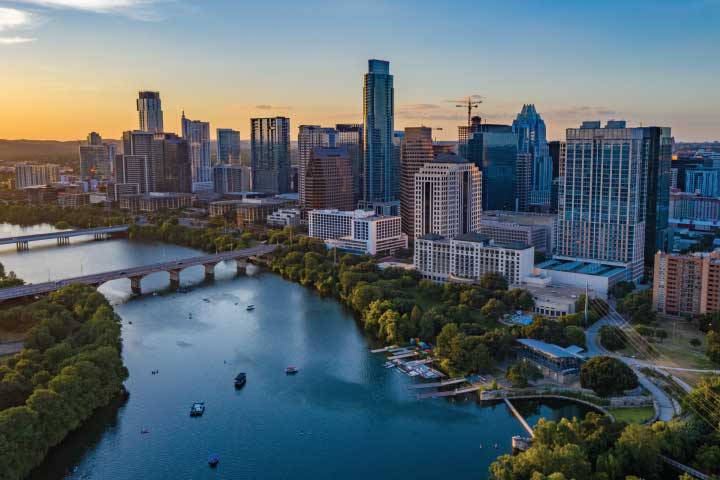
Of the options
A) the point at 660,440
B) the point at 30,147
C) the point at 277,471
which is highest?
the point at 30,147

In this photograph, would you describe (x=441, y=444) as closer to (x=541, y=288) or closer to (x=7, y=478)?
(x=7, y=478)

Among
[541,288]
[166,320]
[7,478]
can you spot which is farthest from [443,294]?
[7,478]

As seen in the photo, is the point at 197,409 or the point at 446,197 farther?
the point at 446,197

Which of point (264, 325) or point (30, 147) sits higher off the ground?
point (30, 147)

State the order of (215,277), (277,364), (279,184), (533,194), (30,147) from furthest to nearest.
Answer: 1. (30,147)
2. (279,184)
3. (533,194)
4. (215,277)
5. (277,364)

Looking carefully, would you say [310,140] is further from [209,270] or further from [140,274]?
[140,274]

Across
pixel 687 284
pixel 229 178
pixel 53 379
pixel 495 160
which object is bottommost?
pixel 53 379

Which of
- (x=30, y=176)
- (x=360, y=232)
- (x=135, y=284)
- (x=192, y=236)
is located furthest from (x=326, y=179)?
(x=30, y=176)
